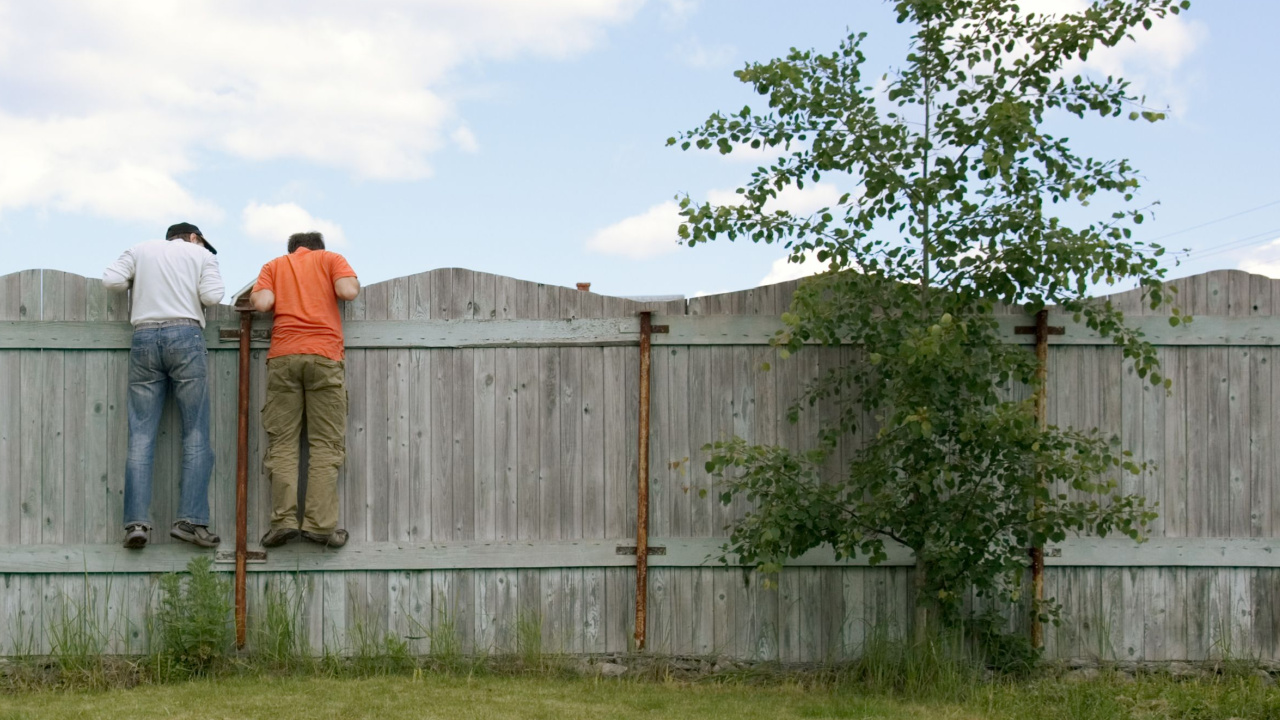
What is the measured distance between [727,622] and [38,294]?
401 cm

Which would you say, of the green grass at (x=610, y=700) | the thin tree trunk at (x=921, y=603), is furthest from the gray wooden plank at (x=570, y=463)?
the thin tree trunk at (x=921, y=603)

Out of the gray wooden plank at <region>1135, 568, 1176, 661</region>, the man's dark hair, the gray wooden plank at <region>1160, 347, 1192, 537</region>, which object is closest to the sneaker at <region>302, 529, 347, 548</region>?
the man's dark hair

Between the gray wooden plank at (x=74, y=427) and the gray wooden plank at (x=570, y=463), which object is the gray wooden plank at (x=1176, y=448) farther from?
the gray wooden plank at (x=74, y=427)

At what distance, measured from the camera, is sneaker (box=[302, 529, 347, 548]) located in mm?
6387

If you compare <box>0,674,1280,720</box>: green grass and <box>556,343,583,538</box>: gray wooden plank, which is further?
<box>556,343,583,538</box>: gray wooden plank

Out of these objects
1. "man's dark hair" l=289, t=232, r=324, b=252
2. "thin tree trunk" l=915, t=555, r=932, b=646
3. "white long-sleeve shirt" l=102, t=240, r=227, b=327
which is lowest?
"thin tree trunk" l=915, t=555, r=932, b=646

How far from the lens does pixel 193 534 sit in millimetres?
6434

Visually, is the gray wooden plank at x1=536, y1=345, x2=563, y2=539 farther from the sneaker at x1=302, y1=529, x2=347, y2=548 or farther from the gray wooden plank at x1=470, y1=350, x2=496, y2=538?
the sneaker at x1=302, y1=529, x2=347, y2=548

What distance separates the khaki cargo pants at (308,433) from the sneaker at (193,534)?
0.35 meters

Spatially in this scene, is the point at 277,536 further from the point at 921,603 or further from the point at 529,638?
the point at 921,603

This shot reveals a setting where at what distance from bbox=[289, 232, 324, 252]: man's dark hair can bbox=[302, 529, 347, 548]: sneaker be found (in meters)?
1.51

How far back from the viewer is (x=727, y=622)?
661 cm

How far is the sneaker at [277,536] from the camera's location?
637 centimetres

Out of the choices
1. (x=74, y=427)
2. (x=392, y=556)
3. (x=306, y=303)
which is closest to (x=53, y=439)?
(x=74, y=427)
